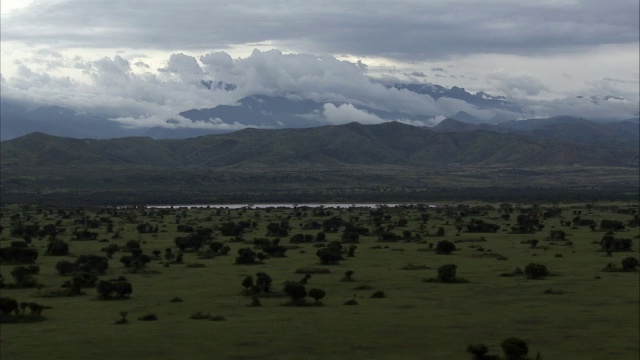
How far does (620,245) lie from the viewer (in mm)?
96312

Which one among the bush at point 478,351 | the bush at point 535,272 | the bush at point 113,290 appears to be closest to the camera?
the bush at point 478,351

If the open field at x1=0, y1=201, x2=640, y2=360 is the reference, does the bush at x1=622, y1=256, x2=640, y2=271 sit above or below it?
above

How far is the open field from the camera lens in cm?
4619

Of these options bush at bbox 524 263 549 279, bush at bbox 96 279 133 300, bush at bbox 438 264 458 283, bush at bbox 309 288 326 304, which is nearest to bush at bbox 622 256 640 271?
bush at bbox 524 263 549 279

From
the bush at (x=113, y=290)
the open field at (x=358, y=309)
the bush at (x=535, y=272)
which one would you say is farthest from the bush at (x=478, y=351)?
the bush at (x=535, y=272)

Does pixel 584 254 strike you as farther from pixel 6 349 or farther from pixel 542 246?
pixel 6 349

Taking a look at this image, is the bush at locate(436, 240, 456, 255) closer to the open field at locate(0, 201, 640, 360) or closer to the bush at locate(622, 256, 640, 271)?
the open field at locate(0, 201, 640, 360)

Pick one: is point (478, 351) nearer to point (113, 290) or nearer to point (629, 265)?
point (113, 290)

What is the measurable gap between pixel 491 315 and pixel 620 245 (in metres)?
44.6

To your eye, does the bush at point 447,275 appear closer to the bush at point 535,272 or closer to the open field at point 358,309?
the open field at point 358,309

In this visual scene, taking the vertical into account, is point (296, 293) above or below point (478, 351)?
above

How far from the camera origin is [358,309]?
58.9 meters

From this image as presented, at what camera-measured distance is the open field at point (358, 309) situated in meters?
46.2

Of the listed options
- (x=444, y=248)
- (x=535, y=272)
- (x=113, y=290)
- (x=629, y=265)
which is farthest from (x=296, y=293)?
(x=444, y=248)
